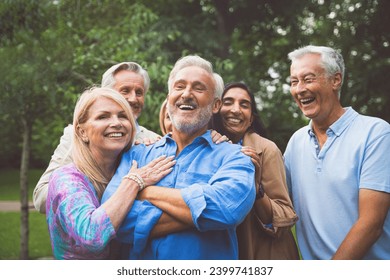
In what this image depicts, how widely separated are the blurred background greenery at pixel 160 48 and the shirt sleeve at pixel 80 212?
7.37 ft

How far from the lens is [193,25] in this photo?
9.15m

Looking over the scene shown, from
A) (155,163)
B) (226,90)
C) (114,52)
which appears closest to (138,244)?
(155,163)

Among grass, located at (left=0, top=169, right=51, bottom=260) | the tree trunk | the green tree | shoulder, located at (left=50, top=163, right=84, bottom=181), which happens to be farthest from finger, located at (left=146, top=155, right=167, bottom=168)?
grass, located at (left=0, top=169, right=51, bottom=260)

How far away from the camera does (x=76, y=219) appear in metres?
2.12

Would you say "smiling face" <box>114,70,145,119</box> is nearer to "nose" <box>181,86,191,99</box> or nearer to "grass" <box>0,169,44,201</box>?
"nose" <box>181,86,191,99</box>

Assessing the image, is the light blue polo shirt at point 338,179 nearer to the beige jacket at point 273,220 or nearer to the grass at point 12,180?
the beige jacket at point 273,220

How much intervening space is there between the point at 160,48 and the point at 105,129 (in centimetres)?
436

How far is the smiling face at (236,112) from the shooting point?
→ 270cm

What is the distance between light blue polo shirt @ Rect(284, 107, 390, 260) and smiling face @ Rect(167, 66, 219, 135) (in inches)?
26.7

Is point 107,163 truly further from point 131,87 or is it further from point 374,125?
point 374,125

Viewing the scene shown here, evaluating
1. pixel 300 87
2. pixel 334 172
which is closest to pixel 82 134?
pixel 300 87
